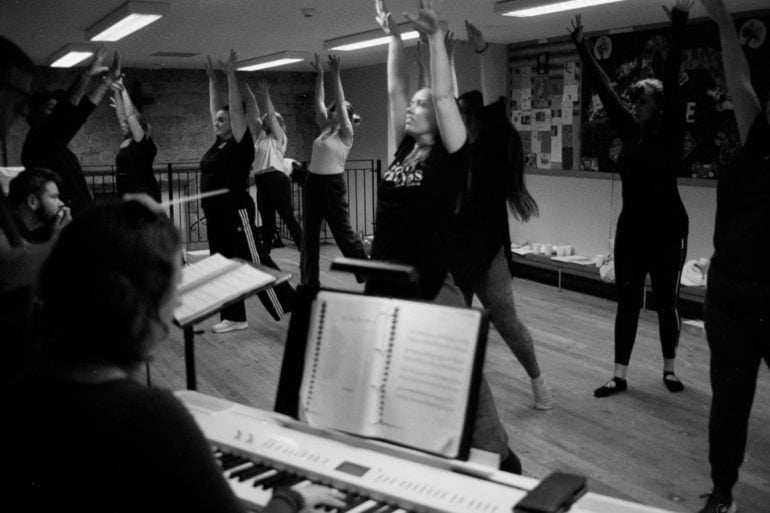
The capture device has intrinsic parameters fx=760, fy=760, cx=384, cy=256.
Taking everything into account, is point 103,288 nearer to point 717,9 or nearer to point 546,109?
point 717,9

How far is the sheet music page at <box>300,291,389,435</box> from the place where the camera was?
1.50m

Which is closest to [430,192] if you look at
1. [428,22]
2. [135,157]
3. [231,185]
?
[428,22]

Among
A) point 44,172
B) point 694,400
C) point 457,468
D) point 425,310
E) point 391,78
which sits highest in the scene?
point 391,78

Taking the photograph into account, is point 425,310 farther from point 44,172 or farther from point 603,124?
point 603,124

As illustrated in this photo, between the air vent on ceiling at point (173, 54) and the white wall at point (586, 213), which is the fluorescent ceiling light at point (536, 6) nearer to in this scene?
the white wall at point (586, 213)

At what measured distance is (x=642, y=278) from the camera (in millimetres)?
3766

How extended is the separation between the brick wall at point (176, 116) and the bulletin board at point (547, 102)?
16.0ft

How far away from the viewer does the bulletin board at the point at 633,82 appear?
5.60 m

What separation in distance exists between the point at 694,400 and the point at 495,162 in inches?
64.9

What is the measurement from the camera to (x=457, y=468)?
54.3 inches

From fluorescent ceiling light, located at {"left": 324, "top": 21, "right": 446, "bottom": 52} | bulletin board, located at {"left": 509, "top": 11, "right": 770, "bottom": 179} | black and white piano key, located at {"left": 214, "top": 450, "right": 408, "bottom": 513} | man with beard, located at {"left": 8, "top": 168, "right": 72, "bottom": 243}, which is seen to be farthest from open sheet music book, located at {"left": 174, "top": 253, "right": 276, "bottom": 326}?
fluorescent ceiling light, located at {"left": 324, "top": 21, "right": 446, "bottom": 52}

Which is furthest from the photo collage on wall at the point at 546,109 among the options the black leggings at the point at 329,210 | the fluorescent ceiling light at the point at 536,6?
the black leggings at the point at 329,210

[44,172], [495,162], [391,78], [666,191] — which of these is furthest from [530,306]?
[44,172]

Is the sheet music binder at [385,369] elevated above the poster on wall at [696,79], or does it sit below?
below
